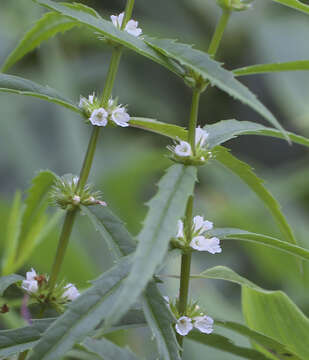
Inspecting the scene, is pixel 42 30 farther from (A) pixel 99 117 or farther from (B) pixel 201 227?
(B) pixel 201 227

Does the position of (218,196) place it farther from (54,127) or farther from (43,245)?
(43,245)

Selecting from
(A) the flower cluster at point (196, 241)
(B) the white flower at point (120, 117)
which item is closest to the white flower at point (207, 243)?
(A) the flower cluster at point (196, 241)

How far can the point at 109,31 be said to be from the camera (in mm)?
410

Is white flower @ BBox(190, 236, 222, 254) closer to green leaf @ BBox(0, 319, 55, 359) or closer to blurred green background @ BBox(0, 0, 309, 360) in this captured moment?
green leaf @ BBox(0, 319, 55, 359)

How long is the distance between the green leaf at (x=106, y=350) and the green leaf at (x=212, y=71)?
218 millimetres

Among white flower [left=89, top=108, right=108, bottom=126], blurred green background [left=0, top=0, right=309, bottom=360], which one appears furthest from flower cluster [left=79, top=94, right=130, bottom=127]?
blurred green background [left=0, top=0, right=309, bottom=360]

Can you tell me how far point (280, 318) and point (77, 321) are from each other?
0.20 metres

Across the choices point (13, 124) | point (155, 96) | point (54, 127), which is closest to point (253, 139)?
point (155, 96)

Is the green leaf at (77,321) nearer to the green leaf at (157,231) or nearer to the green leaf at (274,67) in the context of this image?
the green leaf at (157,231)

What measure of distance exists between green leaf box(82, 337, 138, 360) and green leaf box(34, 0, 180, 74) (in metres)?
0.22

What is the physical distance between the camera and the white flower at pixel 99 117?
0.46 meters

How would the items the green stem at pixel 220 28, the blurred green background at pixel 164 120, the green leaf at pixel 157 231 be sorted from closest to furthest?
1. the green leaf at pixel 157 231
2. the green stem at pixel 220 28
3. the blurred green background at pixel 164 120

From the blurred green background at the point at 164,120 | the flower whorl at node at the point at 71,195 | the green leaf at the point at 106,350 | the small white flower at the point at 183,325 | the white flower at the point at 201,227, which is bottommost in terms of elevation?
the green leaf at the point at 106,350

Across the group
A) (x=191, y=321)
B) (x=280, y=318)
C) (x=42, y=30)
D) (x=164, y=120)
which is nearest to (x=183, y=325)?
(x=191, y=321)
